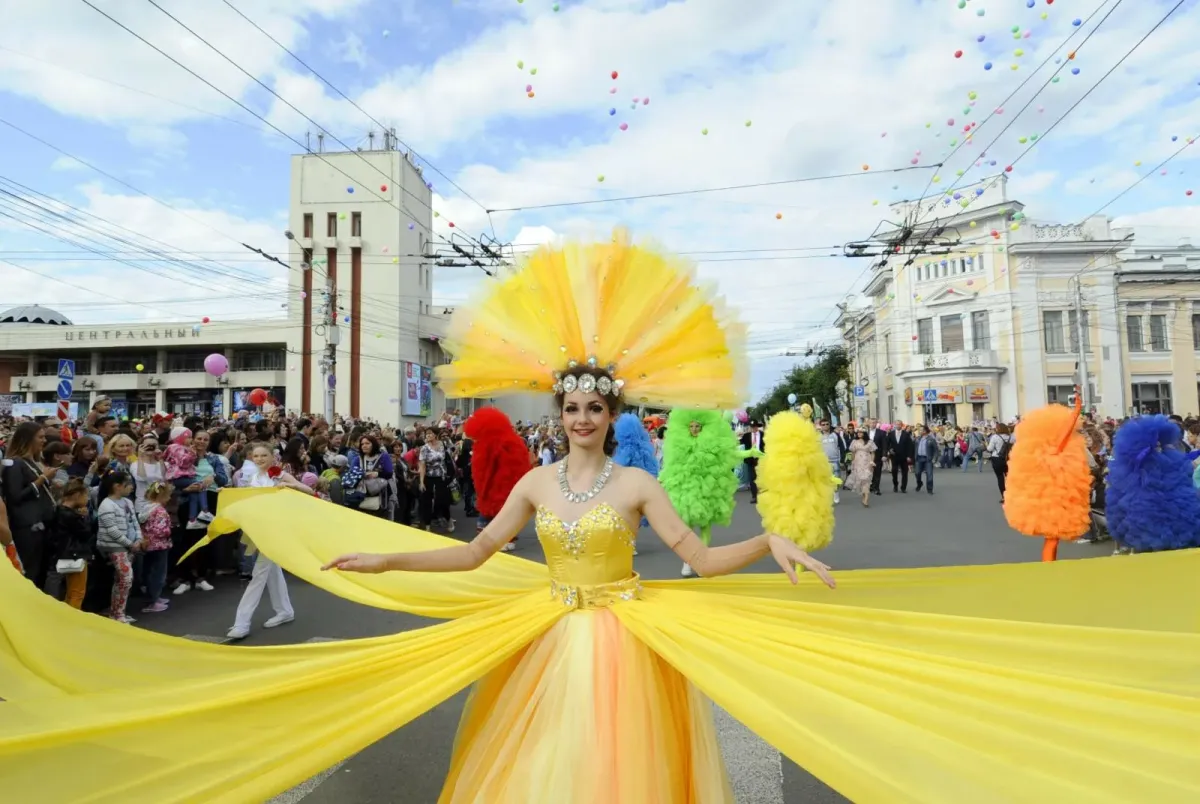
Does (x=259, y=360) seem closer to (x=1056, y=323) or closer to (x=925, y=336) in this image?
(x=925, y=336)

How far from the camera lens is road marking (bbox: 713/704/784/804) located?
132 inches

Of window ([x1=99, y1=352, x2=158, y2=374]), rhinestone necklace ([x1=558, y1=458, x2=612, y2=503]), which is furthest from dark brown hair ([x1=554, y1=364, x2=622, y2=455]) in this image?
window ([x1=99, y1=352, x2=158, y2=374])

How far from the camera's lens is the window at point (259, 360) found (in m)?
50.2

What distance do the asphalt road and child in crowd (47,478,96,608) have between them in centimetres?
67

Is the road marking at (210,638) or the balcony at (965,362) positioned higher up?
the balcony at (965,362)

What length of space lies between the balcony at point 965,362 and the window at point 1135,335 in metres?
7.36

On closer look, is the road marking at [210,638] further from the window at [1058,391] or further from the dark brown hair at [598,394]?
the window at [1058,391]

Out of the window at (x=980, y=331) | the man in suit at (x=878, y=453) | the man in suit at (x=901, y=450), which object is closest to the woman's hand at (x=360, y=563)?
the man in suit at (x=878, y=453)

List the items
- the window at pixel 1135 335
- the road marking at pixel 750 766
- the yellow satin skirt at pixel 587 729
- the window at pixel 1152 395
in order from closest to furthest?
the yellow satin skirt at pixel 587 729, the road marking at pixel 750 766, the window at pixel 1152 395, the window at pixel 1135 335

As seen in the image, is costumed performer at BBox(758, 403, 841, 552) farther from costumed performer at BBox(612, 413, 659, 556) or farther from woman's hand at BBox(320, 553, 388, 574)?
woman's hand at BBox(320, 553, 388, 574)

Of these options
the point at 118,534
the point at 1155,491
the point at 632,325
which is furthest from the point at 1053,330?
the point at 632,325

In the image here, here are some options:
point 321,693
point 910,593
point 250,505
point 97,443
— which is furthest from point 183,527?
point 910,593

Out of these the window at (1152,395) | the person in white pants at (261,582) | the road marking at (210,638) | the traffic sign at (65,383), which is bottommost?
the road marking at (210,638)

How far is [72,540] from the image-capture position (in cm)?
616
